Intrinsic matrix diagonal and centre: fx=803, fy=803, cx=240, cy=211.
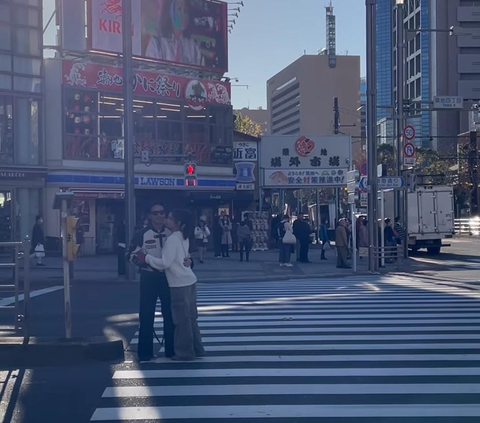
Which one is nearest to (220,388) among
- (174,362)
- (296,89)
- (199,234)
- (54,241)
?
(174,362)

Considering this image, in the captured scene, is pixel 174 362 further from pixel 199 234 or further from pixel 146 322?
pixel 199 234

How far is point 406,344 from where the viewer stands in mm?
10711

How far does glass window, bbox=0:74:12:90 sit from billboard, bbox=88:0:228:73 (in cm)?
374

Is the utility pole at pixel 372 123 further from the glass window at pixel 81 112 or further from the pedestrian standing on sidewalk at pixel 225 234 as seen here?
the glass window at pixel 81 112

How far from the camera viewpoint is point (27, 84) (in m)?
32.3

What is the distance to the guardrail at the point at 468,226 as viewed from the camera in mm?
60781

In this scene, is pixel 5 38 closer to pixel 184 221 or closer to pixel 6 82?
pixel 6 82

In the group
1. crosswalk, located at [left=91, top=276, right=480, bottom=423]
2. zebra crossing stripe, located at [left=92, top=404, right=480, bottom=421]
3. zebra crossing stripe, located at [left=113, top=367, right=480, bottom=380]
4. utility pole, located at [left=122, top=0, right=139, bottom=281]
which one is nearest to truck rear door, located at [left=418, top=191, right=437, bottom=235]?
utility pole, located at [left=122, top=0, right=139, bottom=281]

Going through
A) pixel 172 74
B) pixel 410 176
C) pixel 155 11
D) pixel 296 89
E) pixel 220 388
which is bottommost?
pixel 220 388

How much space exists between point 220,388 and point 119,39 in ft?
92.9

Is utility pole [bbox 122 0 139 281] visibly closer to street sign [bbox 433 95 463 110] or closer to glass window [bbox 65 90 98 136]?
glass window [bbox 65 90 98 136]

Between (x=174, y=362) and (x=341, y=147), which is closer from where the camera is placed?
(x=174, y=362)

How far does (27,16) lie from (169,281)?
85.4ft

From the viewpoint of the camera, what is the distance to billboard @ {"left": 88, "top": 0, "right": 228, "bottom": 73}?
1344 inches
